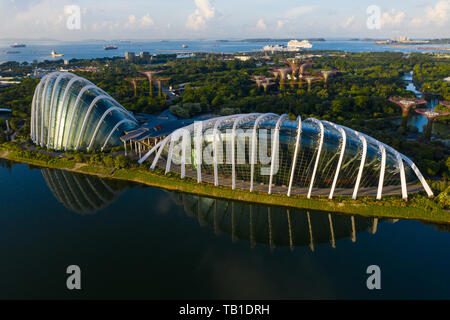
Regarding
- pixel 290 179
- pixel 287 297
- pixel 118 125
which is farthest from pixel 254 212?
pixel 118 125

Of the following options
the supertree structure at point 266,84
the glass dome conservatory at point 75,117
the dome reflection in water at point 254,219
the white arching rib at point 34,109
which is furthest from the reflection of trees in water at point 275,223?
the supertree structure at point 266,84

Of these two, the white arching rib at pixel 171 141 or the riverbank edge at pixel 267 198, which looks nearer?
the riverbank edge at pixel 267 198

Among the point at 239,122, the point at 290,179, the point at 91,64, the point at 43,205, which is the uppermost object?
the point at 91,64

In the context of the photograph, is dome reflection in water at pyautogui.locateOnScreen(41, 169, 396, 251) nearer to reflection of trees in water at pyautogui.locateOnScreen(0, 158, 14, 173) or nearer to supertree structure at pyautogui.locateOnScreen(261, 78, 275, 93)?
reflection of trees in water at pyautogui.locateOnScreen(0, 158, 14, 173)

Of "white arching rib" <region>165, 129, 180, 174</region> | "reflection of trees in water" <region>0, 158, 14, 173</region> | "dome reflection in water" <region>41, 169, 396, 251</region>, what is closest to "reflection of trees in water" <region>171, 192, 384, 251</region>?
"dome reflection in water" <region>41, 169, 396, 251</region>

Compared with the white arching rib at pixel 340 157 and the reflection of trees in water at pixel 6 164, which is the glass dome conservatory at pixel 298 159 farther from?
the reflection of trees in water at pixel 6 164

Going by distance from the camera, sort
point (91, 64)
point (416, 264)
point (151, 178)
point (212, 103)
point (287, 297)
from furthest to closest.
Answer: point (91, 64) < point (212, 103) < point (151, 178) < point (416, 264) < point (287, 297)

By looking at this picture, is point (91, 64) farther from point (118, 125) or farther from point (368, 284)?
point (368, 284)
